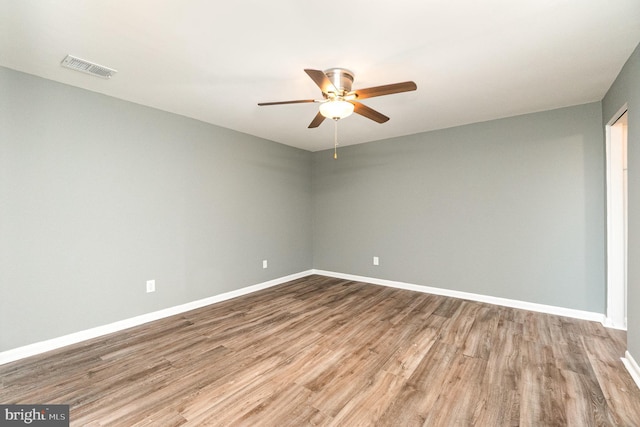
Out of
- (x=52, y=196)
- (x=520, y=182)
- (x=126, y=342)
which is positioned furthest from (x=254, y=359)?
(x=520, y=182)

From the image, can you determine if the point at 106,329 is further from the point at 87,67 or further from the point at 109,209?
the point at 87,67

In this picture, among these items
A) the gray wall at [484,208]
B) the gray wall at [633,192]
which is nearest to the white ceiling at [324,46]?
the gray wall at [633,192]

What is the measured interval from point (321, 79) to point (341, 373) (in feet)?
7.21

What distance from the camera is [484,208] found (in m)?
3.70

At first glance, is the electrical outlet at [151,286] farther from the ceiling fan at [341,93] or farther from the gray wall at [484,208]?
the gray wall at [484,208]

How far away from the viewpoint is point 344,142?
15.6 ft

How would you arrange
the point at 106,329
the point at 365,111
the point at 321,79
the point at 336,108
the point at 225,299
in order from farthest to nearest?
the point at 225,299 < the point at 106,329 < the point at 365,111 < the point at 336,108 < the point at 321,79

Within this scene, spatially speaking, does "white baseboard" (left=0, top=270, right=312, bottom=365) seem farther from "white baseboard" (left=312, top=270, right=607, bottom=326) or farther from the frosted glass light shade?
the frosted glass light shade

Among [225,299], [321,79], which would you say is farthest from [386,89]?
[225,299]

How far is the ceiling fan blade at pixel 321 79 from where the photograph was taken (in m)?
1.82

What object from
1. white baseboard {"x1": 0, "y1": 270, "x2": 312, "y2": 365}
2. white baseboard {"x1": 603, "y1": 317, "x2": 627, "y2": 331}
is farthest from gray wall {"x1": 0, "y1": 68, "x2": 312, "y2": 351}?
white baseboard {"x1": 603, "y1": 317, "x2": 627, "y2": 331}

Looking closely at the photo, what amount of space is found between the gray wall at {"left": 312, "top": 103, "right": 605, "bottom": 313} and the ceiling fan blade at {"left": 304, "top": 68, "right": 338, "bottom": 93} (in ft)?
8.50

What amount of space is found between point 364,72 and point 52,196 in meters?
3.01

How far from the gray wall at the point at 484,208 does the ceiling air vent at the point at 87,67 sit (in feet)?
11.4
